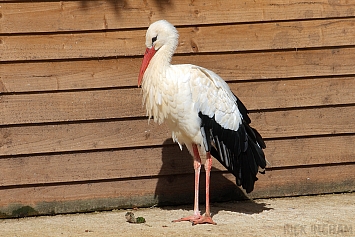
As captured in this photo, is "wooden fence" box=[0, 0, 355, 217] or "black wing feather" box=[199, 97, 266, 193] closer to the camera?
"black wing feather" box=[199, 97, 266, 193]

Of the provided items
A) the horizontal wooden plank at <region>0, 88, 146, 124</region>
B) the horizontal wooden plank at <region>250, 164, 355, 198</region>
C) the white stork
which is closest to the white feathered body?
the white stork

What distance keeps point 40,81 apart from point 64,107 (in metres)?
0.33

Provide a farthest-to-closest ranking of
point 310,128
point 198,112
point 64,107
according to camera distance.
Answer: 1. point 310,128
2. point 64,107
3. point 198,112

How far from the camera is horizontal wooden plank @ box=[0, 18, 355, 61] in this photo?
6211mm

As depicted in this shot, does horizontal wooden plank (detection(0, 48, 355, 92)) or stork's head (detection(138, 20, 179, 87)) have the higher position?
stork's head (detection(138, 20, 179, 87))

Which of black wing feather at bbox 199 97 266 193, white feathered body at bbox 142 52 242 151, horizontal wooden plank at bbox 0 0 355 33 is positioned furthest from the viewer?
horizontal wooden plank at bbox 0 0 355 33

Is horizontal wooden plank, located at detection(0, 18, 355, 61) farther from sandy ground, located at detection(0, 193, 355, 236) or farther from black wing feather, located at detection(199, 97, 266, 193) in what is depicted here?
sandy ground, located at detection(0, 193, 355, 236)

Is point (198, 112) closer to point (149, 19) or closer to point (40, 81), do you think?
point (149, 19)

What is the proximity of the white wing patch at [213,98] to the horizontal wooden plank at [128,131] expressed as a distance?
2.35ft

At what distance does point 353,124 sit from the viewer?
271 inches

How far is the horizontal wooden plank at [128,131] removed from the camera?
630 centimetres

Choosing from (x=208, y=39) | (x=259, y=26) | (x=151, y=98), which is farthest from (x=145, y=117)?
(x=259, y=26)

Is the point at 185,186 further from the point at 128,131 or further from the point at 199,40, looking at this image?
the point at 199,40

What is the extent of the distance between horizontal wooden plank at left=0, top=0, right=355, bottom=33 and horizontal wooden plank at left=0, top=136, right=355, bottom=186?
123 cm
